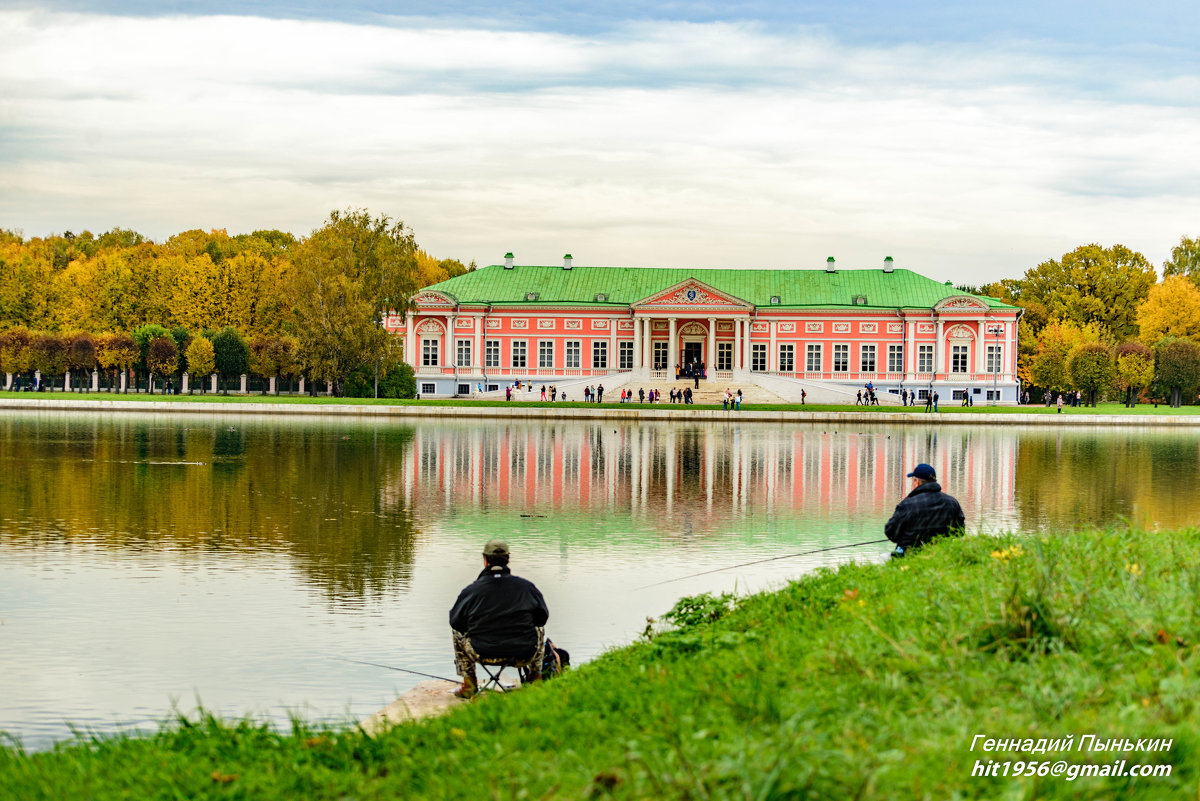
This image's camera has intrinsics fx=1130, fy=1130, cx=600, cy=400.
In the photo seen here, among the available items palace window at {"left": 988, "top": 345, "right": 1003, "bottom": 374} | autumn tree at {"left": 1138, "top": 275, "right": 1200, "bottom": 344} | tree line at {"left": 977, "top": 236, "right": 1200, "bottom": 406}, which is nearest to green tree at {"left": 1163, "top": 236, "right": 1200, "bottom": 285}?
tree line at {"left": 977, "top": 236, "right": 1200, "bottom": 406}

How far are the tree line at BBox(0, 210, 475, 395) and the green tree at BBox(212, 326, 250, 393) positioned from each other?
7 centimetres

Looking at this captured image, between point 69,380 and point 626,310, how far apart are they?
39.5 meters

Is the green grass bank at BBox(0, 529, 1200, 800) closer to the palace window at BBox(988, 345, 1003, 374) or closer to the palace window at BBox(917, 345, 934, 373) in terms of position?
the palace window at BBox(917, 345, 934, 373)

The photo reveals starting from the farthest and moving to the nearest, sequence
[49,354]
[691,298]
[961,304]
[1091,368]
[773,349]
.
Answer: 1. [773,349]
2. [691,298]
3. [961,304]
4. [49,354]
5. [1091,368]

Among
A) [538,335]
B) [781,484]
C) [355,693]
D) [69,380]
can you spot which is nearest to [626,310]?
[538,335]

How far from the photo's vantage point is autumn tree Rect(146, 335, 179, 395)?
73000 mm

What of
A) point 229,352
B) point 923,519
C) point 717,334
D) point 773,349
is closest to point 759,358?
point 773,349

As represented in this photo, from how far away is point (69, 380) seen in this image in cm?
7912

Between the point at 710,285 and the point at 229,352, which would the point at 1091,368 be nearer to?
the point at 710,285

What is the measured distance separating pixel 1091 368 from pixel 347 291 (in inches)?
1720

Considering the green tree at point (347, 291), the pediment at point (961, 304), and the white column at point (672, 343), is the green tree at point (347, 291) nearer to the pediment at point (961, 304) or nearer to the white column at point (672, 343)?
the white column at point (672, 343)

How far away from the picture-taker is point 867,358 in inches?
3194

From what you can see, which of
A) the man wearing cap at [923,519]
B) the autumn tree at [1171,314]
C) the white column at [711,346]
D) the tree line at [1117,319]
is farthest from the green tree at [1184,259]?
the man wearing cap at [923,519]

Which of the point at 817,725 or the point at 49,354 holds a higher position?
the point at 49,354
